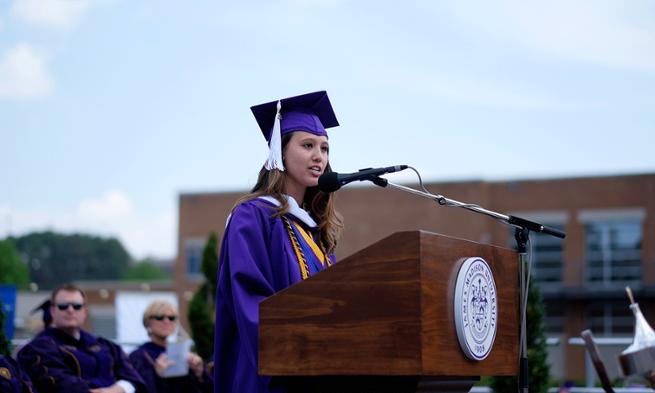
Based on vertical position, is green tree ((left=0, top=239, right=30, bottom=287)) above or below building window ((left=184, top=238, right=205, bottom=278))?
below

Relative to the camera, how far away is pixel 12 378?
664cm

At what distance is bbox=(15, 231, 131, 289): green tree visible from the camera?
93500mm

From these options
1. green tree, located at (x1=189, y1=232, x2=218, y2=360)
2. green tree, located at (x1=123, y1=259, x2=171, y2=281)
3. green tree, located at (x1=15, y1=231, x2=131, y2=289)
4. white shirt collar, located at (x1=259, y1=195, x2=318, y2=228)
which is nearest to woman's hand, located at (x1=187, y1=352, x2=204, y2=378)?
green tree, located at (x1=189, y1=232, x2=218, y2=360)

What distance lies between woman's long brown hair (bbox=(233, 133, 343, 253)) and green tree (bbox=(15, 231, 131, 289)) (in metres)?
88.8

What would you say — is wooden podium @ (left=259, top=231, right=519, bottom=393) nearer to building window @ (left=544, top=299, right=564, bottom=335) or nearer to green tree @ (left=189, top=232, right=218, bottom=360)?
green tree @ (left=189, top=232, right=218, bottom=360)

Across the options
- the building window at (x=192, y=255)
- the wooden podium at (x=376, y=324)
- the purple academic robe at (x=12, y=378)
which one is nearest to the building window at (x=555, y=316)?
the building window at (x=192, y=255)

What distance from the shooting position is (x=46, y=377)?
789 centimetres

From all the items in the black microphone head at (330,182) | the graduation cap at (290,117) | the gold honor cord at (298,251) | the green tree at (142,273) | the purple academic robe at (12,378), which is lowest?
the green tree at (142,273)

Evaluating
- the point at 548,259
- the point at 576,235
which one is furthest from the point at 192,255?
the point at 576,235

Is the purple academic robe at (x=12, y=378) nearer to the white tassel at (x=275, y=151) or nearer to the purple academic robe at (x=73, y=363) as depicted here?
the purple academic robe at (x=73, y=363)

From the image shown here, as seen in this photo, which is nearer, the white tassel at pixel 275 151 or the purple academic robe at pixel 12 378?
the white tassel at pixel 275 151

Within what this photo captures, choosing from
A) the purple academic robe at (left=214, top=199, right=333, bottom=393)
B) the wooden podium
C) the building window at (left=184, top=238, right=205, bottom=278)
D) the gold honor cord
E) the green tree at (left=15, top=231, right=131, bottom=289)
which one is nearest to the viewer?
the wooden podium

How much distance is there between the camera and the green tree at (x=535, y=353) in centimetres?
970

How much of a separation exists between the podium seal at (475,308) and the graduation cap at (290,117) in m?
1.08
